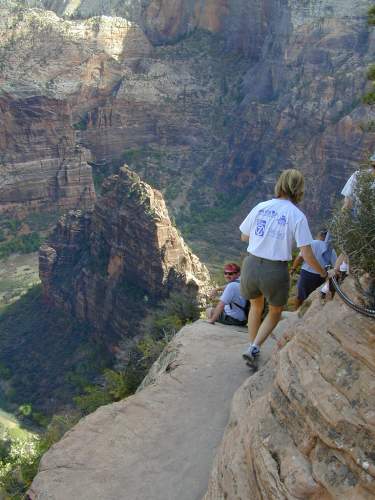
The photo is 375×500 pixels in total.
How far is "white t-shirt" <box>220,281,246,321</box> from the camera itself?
8375 mm

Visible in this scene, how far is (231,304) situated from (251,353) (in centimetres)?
192

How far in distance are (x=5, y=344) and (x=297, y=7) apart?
135 feet

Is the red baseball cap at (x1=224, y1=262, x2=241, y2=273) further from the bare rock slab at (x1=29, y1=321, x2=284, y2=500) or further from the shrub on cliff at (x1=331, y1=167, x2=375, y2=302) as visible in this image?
the shrub on cliff at (x1=331, y1=167, x2=375, y2=302)

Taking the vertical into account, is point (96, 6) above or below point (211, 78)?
above

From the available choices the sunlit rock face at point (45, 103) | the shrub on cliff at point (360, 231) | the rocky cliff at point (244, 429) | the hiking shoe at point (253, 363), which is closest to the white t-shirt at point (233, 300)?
the rocky cliff at point (244, 429)

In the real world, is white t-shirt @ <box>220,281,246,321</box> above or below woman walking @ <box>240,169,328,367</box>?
below

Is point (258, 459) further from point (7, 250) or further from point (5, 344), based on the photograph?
point (7, 250)

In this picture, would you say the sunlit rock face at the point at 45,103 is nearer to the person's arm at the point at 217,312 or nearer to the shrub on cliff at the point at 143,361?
the shrub on cliff at the point at 143,361

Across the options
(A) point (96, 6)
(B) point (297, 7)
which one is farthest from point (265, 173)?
(A) point (96, 6)

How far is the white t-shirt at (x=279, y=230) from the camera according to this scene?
595 cm

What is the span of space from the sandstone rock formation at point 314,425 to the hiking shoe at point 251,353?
1.98 m

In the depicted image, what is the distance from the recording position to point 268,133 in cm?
5391

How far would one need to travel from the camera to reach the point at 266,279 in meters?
6.23

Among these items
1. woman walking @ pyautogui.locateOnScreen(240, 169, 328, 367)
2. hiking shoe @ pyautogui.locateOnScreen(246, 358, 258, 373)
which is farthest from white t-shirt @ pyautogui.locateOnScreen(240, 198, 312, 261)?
hiking shoe @ pyautogui.locateOnScreen(246, 358, 258, 373)
